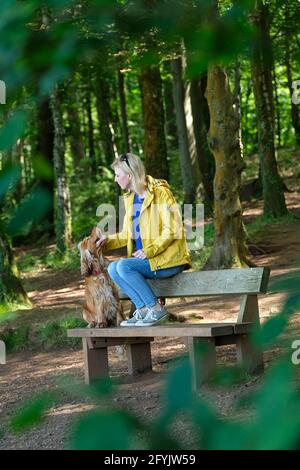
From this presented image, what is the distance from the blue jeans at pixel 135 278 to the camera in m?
7.21

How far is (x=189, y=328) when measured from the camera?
6.26 m

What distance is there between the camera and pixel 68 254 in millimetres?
19141

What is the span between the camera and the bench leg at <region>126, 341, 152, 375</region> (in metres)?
7.69

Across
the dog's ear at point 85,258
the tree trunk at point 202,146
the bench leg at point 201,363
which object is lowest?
the dog's ear at point 85,258

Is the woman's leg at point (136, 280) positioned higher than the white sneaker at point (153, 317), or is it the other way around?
the woman's leg at point (136, 280)

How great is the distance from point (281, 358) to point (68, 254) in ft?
59.3

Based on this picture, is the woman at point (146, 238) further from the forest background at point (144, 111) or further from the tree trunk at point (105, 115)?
the tree trunk at point (105, 115)

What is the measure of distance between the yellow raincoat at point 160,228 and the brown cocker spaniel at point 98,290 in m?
0.51

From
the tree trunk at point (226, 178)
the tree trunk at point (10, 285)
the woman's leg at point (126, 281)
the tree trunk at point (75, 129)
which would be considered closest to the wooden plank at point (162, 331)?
the woman's leg at point (126, 281)

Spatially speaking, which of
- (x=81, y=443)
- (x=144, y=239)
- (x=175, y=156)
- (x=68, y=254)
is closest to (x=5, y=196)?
(x=81, y=443)

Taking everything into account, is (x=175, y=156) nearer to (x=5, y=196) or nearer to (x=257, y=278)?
(x=257, y=278)

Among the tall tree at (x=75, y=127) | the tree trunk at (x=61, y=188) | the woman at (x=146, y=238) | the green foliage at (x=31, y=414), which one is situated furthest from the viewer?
the tall tree at (x=75, y=127)

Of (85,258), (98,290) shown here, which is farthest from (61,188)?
(85,258)

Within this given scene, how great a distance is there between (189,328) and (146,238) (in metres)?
1.19
